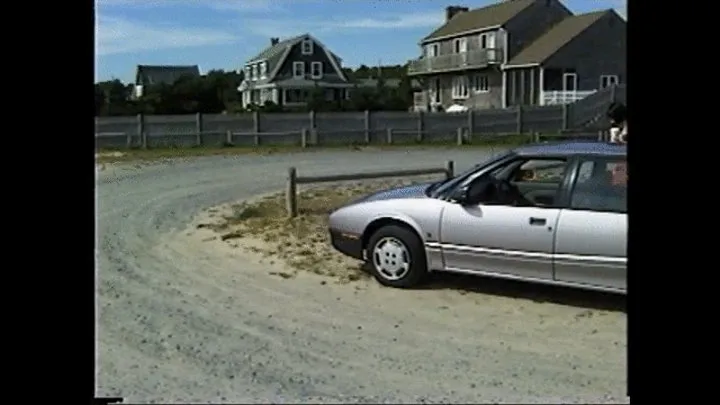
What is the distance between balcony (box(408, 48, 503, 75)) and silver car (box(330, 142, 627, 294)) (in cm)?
4108

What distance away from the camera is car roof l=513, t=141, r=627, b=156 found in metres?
6.23

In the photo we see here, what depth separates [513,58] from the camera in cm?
4662

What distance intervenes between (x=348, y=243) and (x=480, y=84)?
142ft

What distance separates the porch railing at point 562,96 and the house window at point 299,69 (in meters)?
14.3

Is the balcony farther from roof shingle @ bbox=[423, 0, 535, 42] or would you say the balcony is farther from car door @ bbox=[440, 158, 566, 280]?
car door @ bbox=[440, 158, 566, 280]

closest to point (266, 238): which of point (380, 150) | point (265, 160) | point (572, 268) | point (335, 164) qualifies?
point (572, 268)

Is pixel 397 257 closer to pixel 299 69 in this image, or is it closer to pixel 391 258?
pixel 391 258

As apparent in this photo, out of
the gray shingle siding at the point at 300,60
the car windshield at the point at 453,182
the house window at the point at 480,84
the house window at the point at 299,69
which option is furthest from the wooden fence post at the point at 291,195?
the house window at the point at 480,84

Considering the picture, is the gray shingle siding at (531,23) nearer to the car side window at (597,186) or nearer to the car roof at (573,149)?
the car roof at (573,149)

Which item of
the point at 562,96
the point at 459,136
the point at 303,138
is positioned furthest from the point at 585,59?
the point at 303,138

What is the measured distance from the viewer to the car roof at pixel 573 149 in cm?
623

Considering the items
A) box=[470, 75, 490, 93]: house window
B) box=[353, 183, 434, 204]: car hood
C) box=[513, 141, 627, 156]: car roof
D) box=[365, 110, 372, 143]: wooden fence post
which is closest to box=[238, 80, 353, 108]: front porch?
box=[470, 75, 490, 93]: house window
